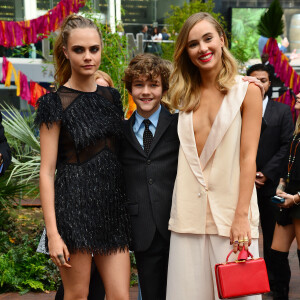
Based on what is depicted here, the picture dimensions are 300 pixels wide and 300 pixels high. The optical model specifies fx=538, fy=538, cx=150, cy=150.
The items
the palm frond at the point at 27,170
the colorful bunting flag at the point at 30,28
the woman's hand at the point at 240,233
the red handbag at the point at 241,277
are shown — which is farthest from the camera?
the colorful bunting flag at the point at 30,28

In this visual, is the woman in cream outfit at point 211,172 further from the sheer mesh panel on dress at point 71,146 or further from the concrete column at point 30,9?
the concrete column at point 30,9

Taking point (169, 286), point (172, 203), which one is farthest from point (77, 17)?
point (169, 286)

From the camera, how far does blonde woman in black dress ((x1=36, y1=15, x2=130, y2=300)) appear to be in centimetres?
290

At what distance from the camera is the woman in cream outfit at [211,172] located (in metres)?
2.85

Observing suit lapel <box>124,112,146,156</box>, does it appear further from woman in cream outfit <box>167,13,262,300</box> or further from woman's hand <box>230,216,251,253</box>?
woman's hand <box>230,216,251,253</box>

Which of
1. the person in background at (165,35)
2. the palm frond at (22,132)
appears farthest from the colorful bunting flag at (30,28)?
the person in background at (165,35)

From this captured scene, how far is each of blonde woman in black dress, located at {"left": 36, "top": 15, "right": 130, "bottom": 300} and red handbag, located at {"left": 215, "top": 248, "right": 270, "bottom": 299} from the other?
571 millimetres

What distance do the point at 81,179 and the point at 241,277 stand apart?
0.99 metres

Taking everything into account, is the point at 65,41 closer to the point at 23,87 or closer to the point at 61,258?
the point at 61,258

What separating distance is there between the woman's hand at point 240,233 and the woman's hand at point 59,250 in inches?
34.6

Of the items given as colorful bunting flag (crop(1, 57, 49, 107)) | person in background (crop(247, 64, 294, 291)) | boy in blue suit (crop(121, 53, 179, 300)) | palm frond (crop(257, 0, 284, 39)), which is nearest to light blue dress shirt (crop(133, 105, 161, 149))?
boy in blue suit (crop(121, 53, 179, 300))

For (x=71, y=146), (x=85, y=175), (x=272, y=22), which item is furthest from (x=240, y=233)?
(x=272, y=22)

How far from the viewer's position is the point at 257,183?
16.5 feet

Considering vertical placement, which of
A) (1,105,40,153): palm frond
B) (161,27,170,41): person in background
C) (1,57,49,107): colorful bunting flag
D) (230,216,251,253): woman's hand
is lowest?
(1,105,40,153): palm frond
